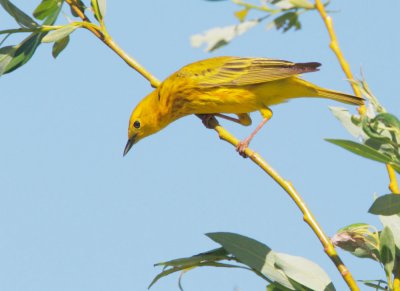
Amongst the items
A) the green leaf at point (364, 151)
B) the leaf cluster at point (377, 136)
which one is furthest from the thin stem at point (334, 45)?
the green leaf at point (364, 151)

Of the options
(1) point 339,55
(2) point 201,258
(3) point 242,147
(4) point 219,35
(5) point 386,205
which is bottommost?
(2) point 201,258

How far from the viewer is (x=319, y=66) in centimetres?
538

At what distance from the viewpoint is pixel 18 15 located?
9.66 ft

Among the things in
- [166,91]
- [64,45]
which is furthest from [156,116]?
[64,45]

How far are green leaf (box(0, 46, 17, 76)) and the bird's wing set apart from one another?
3038 millimetres

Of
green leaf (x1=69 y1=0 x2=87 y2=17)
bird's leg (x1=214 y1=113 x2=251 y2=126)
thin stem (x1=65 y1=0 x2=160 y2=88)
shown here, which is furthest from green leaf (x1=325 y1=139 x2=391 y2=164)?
bird's leg (x1=214 y1=113 x2=251 y2=126)

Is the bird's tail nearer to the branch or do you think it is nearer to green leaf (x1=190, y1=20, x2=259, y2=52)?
the branch

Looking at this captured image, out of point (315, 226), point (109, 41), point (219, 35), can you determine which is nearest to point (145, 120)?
point (109, 41)

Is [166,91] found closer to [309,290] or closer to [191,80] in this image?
[191,80]

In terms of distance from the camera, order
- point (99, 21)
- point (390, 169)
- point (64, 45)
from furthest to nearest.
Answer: point (64, 45)
point (99, 21)
point (390, 169)

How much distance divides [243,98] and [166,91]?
2.36ft

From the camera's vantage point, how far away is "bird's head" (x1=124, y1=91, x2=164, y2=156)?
6.25 meters

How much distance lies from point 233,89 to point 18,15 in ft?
10.3

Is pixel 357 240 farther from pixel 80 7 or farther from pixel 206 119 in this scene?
pixel 206 119
